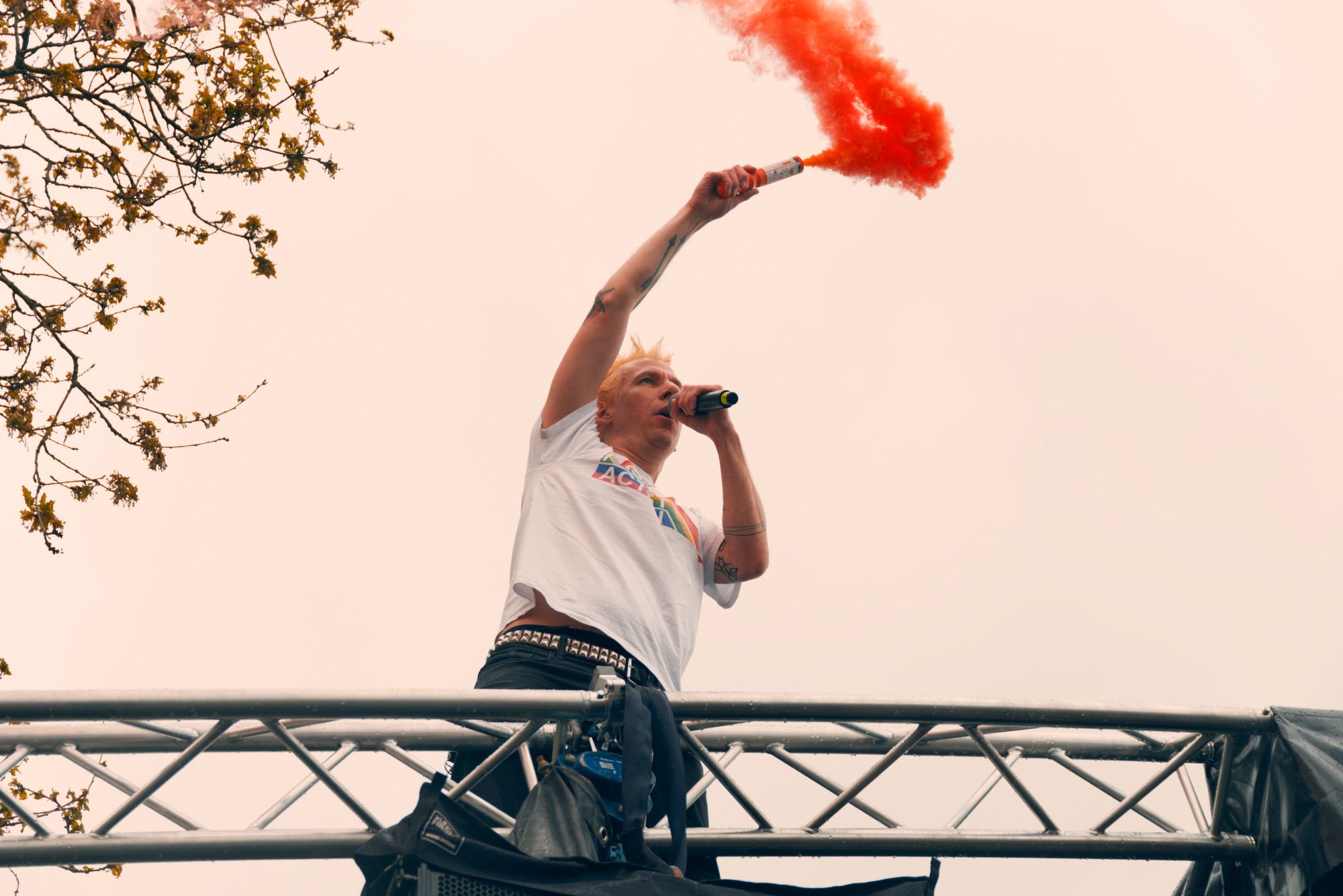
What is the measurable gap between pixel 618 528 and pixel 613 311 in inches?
25.9

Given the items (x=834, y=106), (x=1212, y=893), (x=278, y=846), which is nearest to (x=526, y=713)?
(x=278, y=846)

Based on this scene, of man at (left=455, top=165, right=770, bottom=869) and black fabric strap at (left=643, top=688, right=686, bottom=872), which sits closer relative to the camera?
black fabric strap at (left=643, top=688, right=686, bottom=872)

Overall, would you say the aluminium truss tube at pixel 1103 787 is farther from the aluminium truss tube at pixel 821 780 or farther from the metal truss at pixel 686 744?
the aluminium truss tube at pixel 821 780

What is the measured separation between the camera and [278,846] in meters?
3.36

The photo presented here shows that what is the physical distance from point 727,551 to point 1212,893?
69.3 inches

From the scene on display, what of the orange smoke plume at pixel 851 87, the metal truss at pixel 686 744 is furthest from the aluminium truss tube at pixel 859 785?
the orange smoke plume at pixel 851 87

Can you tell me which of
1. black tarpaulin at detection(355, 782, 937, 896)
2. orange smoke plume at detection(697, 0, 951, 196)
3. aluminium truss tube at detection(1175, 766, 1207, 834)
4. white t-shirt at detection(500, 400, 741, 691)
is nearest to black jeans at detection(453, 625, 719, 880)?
white t-shirt at detection(500, 400, 741, 691)

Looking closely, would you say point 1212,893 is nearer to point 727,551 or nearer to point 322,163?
point 727,551

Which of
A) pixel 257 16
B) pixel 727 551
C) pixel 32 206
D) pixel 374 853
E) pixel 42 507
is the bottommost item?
pixel 374 853

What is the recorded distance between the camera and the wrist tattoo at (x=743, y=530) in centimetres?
381

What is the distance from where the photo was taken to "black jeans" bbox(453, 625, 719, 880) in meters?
3.43

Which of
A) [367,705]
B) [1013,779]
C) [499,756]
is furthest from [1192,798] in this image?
[367,705]

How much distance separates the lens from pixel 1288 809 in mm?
3641

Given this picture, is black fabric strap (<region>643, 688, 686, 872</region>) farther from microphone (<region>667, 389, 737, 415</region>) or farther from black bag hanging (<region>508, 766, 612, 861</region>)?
microphone (<region>667, 389, 737, 415</region>)
